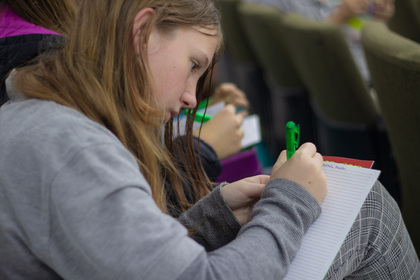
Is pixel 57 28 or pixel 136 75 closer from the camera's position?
pixel 136 75

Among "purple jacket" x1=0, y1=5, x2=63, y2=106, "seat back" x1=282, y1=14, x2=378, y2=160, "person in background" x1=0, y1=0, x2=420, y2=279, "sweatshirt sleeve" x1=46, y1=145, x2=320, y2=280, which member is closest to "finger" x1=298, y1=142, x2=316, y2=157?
"person in background" x1=0, y1=0, x2=420, y2=279

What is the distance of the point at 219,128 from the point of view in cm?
144

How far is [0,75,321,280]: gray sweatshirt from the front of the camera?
67 centimetres

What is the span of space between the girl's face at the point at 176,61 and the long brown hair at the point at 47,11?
261 mm

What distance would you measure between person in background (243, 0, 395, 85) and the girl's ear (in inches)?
63.9

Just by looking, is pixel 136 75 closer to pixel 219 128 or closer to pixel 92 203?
pixel 92 203

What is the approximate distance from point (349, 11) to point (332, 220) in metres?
1.90

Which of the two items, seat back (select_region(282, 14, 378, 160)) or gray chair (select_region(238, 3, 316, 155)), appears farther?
gray chair (select_region(238, 3, 316, 155))

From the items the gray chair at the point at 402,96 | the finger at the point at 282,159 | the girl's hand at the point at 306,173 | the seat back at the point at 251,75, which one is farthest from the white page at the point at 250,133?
the seat back at the point at 251,75

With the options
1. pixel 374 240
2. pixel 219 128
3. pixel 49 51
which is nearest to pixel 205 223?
pixel 374 240

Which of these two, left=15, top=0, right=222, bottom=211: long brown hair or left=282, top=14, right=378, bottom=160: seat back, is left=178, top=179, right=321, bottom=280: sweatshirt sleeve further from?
left=282, top=14, right=378, bottom=160: seat back

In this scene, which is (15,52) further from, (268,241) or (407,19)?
(407,19)

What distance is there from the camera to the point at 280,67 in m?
2.54

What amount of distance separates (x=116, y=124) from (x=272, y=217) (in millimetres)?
259
